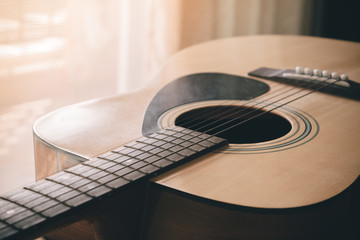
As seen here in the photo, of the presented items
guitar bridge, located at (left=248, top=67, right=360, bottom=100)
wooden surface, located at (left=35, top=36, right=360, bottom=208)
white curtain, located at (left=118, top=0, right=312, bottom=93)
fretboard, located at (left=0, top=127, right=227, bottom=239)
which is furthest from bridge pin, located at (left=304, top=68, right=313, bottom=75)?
white curtain, located at (left=118, top=0, right=312, bottom=93)

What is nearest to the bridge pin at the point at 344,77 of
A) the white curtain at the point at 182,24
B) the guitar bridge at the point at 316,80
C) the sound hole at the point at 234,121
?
the guitar bridge at the point at 316,80

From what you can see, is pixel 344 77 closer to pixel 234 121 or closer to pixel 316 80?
pixel 316 80

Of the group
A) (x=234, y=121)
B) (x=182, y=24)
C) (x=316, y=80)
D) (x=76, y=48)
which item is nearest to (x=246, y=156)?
(x=234, y=121)

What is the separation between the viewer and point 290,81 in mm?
1060

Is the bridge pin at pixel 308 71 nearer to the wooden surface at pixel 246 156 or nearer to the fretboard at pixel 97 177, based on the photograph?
the wooden surface at pixel 246 156

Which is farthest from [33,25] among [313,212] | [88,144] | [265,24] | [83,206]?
[265,24]

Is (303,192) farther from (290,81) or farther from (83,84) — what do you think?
(83,84)

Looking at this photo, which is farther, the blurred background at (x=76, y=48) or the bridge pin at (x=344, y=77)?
the blurred background at (x=76, y=48)

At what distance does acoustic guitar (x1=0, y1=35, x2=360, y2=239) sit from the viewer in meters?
0.57

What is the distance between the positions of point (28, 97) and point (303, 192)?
A: 928 mm

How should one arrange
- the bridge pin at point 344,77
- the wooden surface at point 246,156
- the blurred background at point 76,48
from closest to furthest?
the wooden surface at point 246,156
the bridge pin at point 344,77
the blurred background at point 76,48

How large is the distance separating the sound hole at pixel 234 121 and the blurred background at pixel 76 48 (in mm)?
581

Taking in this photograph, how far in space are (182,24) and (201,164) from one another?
1233 mm

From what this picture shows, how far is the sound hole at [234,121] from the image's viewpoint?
2.97ft
